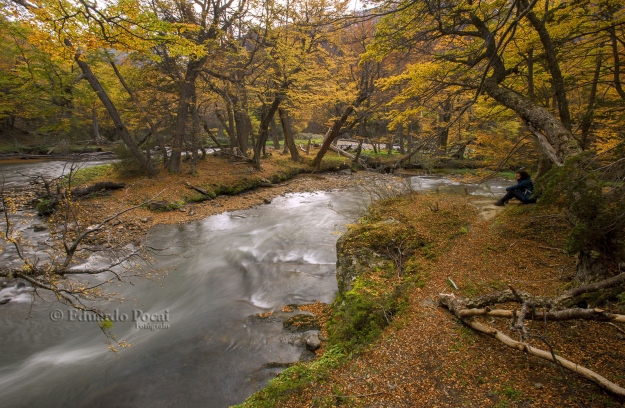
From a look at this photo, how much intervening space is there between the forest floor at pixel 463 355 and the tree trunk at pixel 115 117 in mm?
12190

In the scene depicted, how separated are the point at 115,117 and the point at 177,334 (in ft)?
36.0

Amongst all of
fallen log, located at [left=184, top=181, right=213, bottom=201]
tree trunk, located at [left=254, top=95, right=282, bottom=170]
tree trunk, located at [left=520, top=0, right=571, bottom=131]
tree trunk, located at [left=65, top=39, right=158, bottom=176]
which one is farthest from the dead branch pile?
tree trunk, located at [left=254, top=95, right=282, bottom=170]

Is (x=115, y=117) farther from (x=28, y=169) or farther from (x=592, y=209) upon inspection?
(x=592, y=209)

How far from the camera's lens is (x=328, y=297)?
6.54m

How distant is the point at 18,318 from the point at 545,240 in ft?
33.7

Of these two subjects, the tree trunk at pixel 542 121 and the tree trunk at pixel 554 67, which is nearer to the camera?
the tree trunk at pixel 542 121

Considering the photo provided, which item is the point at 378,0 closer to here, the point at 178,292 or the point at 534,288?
the point at 534,288

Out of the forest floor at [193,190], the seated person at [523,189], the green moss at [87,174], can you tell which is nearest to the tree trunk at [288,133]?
the forest floor at [193,190]

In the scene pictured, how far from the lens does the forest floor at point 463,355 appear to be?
8.41ft

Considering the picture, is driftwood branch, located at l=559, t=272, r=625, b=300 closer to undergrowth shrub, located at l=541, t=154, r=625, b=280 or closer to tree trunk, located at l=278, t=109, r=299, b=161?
undergrowth shrub, located at l=541, t=154, r=625, b=280

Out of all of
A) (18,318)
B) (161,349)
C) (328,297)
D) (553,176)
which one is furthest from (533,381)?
(18,318)

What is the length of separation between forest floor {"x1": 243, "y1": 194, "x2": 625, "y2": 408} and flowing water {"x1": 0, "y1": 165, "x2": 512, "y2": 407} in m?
1.40

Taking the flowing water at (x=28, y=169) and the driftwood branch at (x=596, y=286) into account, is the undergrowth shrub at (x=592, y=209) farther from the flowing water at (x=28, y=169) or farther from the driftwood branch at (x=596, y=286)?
the flowing water at (x=28, y=169)

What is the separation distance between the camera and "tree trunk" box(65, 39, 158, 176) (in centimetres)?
1134
